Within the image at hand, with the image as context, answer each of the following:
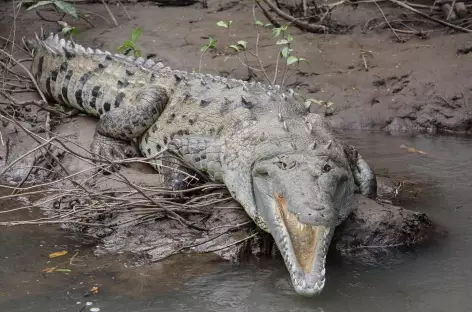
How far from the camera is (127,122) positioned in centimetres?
566

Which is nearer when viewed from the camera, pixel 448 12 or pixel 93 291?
pixel 93 291

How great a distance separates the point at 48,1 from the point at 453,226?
5.31 m

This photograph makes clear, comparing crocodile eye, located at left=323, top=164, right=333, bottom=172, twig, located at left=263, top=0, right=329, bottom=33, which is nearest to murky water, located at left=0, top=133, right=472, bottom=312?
crocodile eye, located at left=323, top=164, right=333, bottom=172

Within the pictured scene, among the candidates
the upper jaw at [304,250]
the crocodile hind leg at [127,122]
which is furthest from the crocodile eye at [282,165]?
the crocodile hind leg at [127,122]

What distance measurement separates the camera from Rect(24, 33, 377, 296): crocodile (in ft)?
12.1

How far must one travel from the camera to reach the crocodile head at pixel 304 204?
3.46 meters

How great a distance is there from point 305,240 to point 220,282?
68cm

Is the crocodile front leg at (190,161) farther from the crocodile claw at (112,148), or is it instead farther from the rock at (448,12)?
the rock at (448,12)

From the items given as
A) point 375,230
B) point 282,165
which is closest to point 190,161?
point 282,165

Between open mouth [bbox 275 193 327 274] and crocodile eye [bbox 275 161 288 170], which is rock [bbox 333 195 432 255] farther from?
open mouth [bbox 275 193 327 274]

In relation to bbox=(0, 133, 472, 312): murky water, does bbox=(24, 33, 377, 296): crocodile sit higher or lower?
higher

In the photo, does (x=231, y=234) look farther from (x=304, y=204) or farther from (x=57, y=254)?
(x=57, y=254)

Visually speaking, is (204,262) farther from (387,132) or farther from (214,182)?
(387,132)

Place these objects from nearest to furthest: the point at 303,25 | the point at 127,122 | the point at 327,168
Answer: the point at 327,168
the point at 127,122
the point at 303,25
